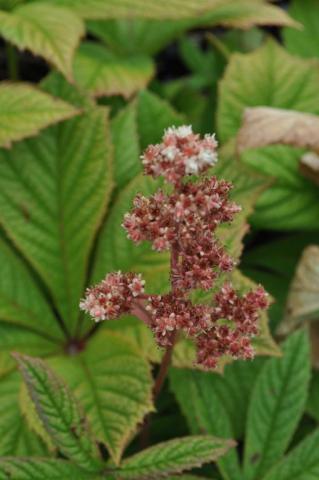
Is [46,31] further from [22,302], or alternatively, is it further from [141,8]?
[22,302]

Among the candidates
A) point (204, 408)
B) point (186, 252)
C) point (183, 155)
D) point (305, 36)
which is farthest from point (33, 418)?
point (305, 36)

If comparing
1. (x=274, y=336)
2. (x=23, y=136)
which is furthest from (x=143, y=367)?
(x=23, y=136)

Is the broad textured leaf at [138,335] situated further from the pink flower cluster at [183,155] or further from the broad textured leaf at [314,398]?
the pink flower cluster at [183,155]

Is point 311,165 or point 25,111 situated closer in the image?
point 25,111

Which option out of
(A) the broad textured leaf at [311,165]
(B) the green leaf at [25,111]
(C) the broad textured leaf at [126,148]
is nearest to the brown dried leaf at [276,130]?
(A) the broad textured leaf at [311,165]

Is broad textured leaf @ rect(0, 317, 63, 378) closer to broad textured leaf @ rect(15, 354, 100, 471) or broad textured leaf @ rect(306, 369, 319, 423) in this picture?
broad textured leaf @ rect(15, 354, 100, 471)

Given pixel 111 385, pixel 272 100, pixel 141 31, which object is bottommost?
pixel 111 385
